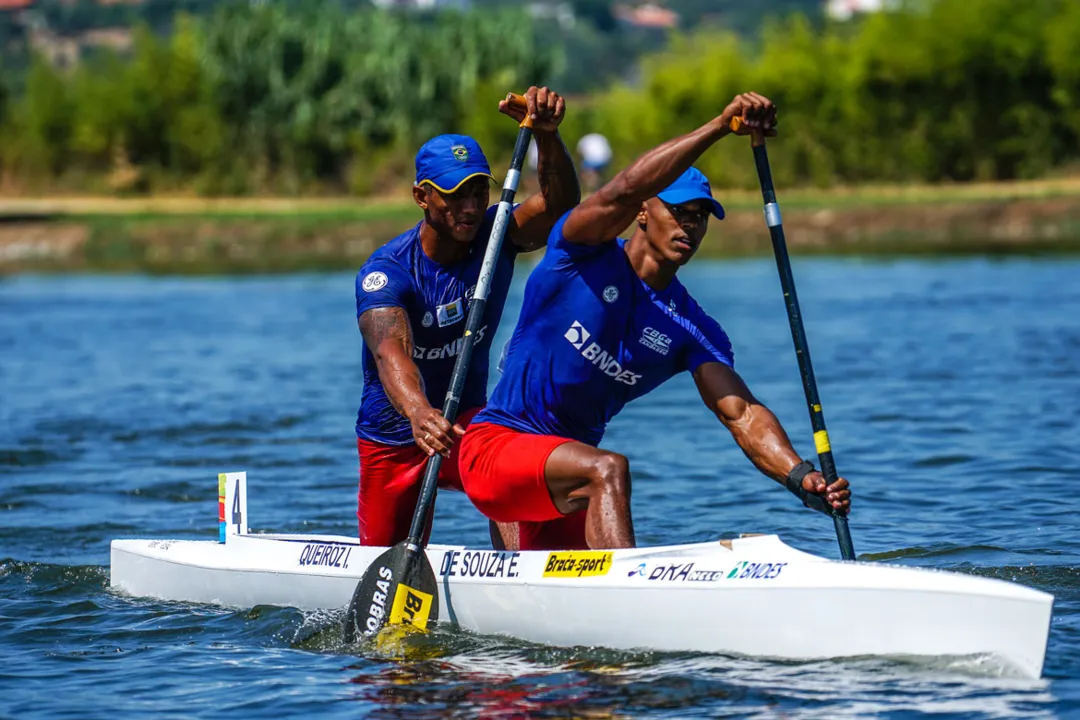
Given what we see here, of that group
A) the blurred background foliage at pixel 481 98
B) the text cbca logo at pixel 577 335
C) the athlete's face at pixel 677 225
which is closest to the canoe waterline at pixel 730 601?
the text cbca logo at pixel 577 335

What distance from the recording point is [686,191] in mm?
7262

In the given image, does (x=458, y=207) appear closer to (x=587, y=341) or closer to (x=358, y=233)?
(x=587, y=341)

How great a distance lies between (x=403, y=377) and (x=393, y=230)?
3297 cm

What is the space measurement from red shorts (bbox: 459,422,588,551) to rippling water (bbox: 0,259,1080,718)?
0.69m

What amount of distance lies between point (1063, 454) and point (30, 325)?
63.8ft

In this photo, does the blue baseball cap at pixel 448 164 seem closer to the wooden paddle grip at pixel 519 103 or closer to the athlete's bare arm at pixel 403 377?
the wooden paddle grip at pixel 519 103

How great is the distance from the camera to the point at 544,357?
7.57m

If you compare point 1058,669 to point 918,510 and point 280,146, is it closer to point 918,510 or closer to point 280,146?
point 918,510

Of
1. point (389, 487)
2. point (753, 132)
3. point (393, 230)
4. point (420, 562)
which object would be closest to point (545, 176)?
point (753, 132)

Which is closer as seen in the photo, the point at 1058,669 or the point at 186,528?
the point at 1058,669

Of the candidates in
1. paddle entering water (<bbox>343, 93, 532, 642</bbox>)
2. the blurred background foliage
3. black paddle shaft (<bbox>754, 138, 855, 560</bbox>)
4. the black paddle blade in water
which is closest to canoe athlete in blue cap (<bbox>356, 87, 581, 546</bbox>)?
paddle entering water (<bbox>343, 93, 532, 642</bbox>)

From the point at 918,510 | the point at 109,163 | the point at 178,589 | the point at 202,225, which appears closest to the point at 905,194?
the point at 202,225

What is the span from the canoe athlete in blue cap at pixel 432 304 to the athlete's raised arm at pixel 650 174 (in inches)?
33.5

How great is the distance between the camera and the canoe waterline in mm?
6805
